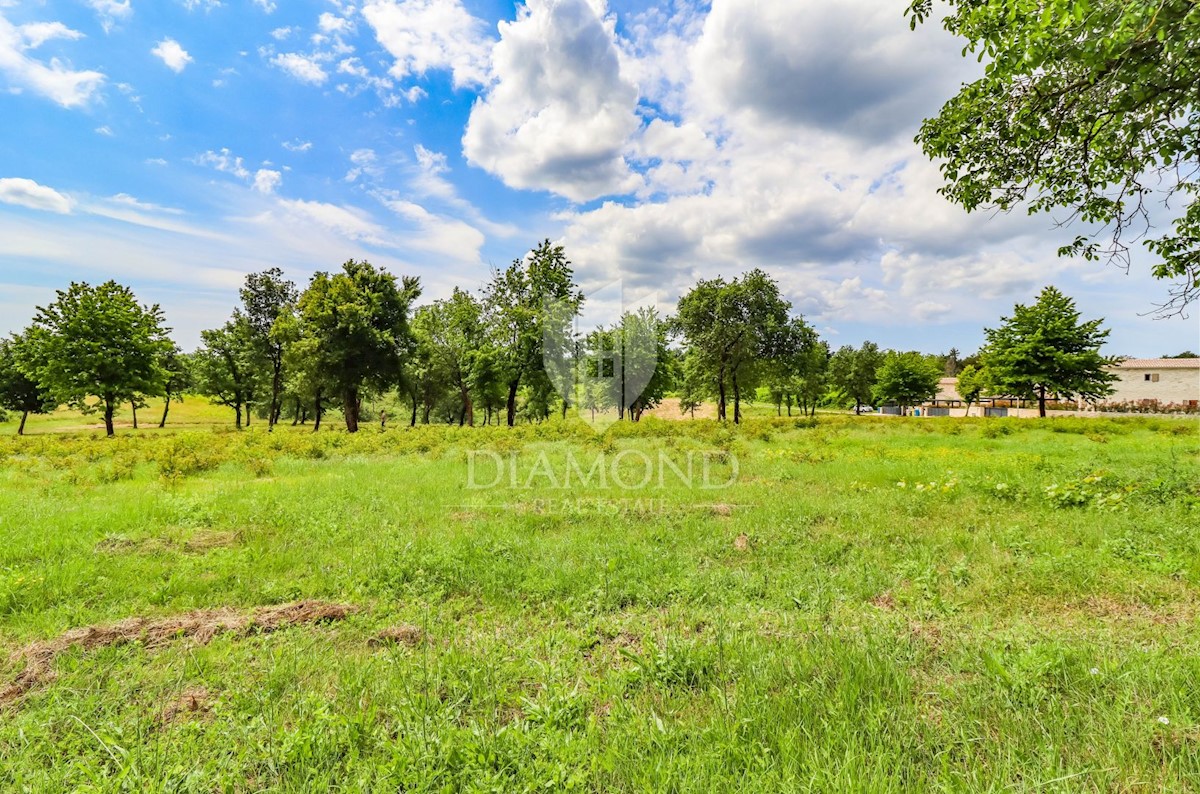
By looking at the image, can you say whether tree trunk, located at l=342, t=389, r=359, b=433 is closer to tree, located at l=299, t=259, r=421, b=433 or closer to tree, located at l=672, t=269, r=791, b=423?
tree, located at l=299, t=259, r=421, b=433

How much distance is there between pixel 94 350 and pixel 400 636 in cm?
4032

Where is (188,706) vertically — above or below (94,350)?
below

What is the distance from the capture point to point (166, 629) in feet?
15.1

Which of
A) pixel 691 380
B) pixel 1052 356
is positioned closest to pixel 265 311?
pixel 691 380

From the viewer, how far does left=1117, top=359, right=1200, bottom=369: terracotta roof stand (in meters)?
59.9

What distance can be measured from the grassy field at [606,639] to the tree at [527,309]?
2190 centimetres

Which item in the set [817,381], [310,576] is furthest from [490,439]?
[817,381]

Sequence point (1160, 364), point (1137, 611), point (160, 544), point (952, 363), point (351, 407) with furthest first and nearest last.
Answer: point (952, 363), point (1160, 364), point (351, 407), point (160, 544), point (1137, 611)

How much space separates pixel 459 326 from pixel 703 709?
1406 inches

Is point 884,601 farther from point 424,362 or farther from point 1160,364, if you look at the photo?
point 1160,364

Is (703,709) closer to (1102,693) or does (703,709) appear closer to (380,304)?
(1102,693)

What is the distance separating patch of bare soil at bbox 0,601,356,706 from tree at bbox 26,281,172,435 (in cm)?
3687

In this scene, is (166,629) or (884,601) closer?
(166,629)

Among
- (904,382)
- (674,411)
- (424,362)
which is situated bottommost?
(674,411)
